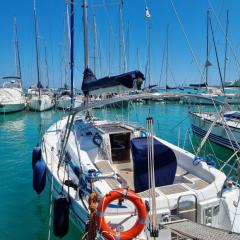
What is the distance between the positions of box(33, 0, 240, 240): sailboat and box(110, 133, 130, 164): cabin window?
602 mm

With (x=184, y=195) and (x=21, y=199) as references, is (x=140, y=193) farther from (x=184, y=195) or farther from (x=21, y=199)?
(x=21, y=199)

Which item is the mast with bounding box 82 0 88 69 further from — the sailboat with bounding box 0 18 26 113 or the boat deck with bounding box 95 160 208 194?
the sailboat with bounding box 0 18 26 113

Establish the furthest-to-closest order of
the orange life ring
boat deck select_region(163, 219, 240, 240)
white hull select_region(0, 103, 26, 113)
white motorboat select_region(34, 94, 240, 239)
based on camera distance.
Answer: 1. white hull select_region(0, 103, 26, 113)
2. white motorboat select_region(34, 94, 240, 239)
3. the orange life ring
4. boat deck select_region(163, 219, 240, 240)

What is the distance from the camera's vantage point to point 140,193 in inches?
211

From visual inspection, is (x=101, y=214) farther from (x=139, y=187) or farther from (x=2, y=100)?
(x=2, y=100)

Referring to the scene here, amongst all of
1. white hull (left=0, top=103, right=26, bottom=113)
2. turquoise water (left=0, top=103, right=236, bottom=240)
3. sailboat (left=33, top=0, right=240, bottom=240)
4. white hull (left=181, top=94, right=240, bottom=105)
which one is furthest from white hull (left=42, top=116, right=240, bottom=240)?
white hull (left=0, top=103, right=26, bottom=113)

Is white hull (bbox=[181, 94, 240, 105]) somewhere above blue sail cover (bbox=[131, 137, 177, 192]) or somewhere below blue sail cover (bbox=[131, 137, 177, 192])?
above

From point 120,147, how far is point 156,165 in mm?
3182

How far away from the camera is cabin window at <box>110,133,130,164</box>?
923cm

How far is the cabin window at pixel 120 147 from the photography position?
9.23 metres

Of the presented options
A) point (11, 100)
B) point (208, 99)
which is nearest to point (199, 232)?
point (208, 99)

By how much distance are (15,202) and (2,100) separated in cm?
2732

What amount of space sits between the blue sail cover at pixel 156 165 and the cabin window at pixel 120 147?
292 centimetres

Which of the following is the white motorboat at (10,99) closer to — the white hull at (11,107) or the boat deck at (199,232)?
the white hull at (11,107)
